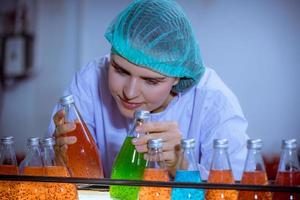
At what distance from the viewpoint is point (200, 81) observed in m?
1.45

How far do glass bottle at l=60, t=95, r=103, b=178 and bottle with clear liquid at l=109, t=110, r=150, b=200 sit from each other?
7 centimetres

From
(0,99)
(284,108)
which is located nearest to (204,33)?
(284,108)

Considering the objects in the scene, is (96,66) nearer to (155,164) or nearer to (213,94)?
(213,94)

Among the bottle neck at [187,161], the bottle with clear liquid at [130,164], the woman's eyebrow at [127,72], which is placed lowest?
the bottle with clear liquid at [130,164]

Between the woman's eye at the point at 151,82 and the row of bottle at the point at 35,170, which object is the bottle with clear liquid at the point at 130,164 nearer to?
the row of bottle at the point at 35,170

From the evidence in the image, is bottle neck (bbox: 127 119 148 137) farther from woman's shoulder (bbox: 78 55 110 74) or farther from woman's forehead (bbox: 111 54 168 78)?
woman's shoulder (bbox: 78 55 110 74)

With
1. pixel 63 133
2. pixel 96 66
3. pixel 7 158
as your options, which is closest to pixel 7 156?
pixel 7 158

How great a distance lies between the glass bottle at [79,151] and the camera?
0.99m

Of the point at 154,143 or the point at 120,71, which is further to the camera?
the point at 120,71

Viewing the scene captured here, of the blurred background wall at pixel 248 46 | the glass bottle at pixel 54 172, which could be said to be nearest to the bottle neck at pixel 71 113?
the glass bottle at pixel 54 172

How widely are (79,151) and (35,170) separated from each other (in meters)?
0.19

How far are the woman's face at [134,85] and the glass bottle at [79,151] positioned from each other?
0.20 m

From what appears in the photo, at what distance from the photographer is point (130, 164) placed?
92 cm

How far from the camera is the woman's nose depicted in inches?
46.0
